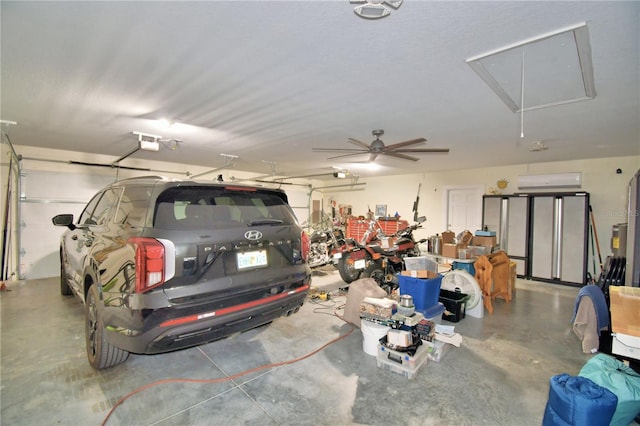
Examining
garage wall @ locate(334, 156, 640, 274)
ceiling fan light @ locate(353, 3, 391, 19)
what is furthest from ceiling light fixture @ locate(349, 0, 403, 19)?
garage wall @ locate(334, 156, 640, 274)

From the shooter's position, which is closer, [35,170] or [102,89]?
[102,89]

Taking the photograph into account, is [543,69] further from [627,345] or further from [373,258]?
[373,258]

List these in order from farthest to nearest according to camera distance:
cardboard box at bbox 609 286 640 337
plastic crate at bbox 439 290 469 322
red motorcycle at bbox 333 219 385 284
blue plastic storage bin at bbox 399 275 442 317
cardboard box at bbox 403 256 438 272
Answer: red motorcycle at bbox 333 219 385 284
cardboard box at bbox 403 256 438 272
plastic crate at bbox 439 290 469 322
blue plastic storage bin at bbox 399 275 442 317
cardboard box at bbox 609 286 640 337

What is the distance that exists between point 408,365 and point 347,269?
2.84m

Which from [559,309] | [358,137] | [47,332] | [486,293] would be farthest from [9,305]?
[559,309]

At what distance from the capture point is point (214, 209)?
82.4 inches

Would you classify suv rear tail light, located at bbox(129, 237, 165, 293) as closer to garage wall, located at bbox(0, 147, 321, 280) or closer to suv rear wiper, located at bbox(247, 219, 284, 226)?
suv rear wiper, located at bbox(247, 219, 284, 226)

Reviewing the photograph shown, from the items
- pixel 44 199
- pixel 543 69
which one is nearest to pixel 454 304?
pixel 543 69

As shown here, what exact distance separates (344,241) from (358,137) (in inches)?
77.6

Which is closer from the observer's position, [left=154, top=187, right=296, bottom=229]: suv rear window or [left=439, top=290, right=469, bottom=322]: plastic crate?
[left=154, top=187, right=296, bottom=229]: suv rear window

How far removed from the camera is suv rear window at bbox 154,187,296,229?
1.89 m

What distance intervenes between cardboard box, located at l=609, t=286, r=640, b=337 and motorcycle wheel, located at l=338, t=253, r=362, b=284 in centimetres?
336

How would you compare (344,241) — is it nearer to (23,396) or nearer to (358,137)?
(358,137)

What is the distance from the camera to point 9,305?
3992 millimetres
